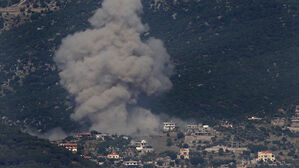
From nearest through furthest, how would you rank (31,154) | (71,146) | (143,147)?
(31,154) < (71,146) < (143,147)

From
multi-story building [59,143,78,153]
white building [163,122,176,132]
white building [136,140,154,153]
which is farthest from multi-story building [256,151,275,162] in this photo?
multi-story building [59,143,78,153]

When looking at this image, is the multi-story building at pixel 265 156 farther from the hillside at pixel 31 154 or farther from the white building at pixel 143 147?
the hillside at pixel 31 154

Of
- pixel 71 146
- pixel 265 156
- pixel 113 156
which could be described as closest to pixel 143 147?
pixel 113 156

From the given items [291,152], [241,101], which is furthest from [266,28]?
[291,152]

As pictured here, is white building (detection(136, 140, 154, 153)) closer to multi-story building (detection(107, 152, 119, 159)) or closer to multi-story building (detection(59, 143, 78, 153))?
multi-story building (detection(107, 152, 119, 159))

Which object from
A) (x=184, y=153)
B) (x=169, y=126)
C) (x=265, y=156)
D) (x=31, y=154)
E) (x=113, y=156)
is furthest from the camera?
(x=169, y=126)

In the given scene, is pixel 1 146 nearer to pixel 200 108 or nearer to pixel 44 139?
pixel 44 139

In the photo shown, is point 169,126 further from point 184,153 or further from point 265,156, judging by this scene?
point 265,156
